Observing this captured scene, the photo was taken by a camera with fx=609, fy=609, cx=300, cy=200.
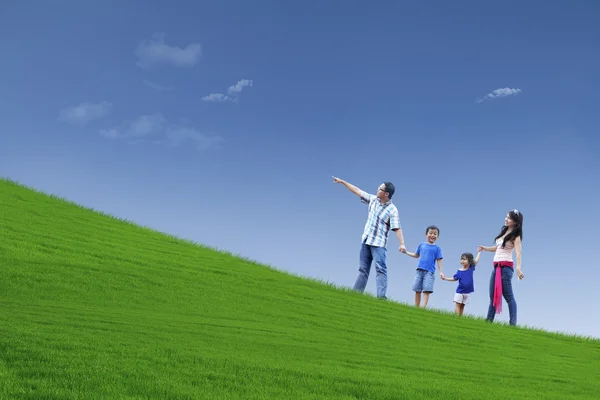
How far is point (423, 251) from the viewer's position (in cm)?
1450

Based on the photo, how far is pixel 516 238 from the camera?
1334 cm

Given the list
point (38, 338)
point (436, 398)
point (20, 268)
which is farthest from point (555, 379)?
point (20, 268)

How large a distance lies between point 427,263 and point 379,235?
5.41ft

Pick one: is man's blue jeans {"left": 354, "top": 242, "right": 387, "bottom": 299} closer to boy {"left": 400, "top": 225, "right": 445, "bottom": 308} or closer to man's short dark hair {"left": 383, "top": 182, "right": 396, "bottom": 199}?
boy {"left": 400, "top": 225, "right": 445, "bottom": 308}

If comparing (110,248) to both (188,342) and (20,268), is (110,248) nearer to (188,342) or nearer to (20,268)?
(20,268)

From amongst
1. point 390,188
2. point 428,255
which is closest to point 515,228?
point 428,255

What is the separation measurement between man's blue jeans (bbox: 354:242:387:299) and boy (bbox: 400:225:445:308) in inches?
44.0

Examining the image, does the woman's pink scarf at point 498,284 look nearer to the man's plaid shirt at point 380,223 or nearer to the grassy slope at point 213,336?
the grassy slope at point 213,336

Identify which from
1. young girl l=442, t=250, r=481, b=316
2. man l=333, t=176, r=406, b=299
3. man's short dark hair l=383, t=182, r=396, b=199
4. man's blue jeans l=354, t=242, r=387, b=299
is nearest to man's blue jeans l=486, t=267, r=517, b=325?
young girl l=442, t=250, r=481, b=316

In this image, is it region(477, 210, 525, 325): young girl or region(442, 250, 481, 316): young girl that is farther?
region(442, 250, 481, 316): young girl

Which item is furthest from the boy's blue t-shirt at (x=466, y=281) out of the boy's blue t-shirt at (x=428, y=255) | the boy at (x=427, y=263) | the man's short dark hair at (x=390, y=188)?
the man's short dark hair at (x=390, y=188)

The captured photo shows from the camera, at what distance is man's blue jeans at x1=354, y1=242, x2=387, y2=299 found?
1348 cm

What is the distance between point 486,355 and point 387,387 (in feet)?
14.7

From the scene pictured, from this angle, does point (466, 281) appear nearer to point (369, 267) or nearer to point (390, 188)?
point (369, 267)
